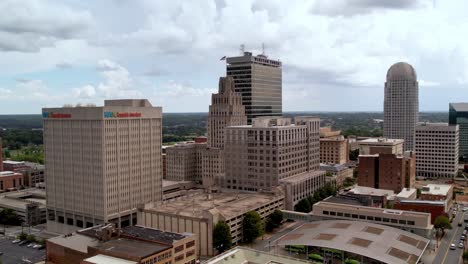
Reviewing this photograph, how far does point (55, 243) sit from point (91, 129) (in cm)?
3733

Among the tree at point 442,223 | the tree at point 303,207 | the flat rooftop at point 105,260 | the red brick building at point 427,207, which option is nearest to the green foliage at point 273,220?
the tree at point 303,207

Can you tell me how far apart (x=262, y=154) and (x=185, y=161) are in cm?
5470

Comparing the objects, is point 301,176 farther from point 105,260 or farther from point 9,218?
point 9,218

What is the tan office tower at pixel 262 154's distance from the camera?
147 metres

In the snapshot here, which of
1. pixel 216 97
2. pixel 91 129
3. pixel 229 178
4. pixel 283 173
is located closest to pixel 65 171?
pixel 91 129

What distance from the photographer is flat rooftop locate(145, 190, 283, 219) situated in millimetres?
118125

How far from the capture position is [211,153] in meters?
184

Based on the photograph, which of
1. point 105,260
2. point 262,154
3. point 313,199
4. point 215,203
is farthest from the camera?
point 313,199

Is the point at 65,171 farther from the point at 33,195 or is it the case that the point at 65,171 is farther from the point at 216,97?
the point at 216,97

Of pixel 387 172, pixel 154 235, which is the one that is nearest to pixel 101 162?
pixel 154 235

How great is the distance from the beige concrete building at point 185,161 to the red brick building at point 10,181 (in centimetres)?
6582

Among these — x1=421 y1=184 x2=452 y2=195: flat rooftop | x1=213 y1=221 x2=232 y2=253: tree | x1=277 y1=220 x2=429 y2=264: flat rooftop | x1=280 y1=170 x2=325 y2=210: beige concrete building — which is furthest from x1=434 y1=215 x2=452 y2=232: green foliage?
x1=213 y1=221 x2=232 y2=253: tree

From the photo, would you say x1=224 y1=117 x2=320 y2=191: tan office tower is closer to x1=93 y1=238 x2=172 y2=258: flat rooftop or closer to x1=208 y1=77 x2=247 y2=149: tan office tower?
x1=208 y1=77 x2=247 y2=149: tan office tower

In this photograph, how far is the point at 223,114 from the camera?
194 metres
